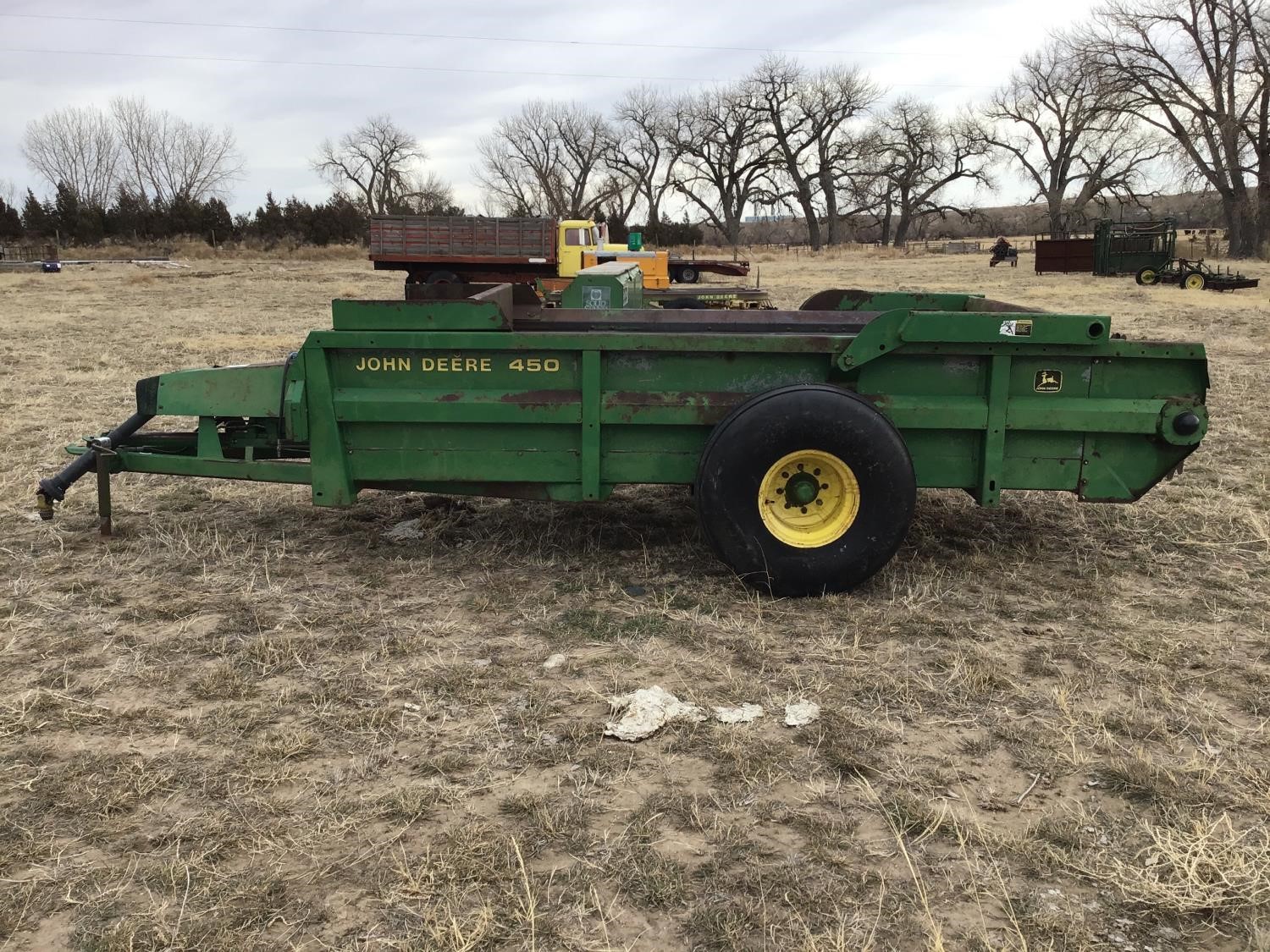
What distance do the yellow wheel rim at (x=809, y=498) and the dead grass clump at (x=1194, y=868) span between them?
1775 millimetres

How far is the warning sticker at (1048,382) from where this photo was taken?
13.8 feet

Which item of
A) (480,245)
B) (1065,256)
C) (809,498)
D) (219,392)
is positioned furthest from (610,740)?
(1065,256)

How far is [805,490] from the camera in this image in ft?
13.6

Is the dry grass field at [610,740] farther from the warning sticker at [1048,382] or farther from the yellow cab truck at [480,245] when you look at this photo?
the yellow cab truck at [480,245]

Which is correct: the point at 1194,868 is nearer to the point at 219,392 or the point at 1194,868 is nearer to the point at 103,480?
the point at 219,392

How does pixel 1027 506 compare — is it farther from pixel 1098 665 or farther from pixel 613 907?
pixel 613 907

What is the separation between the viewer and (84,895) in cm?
236

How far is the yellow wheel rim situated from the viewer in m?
4.09

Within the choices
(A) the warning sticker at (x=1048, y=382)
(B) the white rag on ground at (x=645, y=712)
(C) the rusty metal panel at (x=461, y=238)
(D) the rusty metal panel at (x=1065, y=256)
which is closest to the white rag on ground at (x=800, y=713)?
(B) the white rag on ground at (x=645, y=712)

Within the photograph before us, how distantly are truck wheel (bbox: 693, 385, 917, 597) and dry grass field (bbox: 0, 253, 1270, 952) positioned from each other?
19 cm

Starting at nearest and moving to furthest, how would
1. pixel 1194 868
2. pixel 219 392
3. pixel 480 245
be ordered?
pixel 1194 868 < pixel 219 392 < pixel 480 245

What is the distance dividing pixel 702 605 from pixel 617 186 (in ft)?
226

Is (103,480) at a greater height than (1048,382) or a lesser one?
lesser

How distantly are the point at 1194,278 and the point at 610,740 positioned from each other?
26.1m
